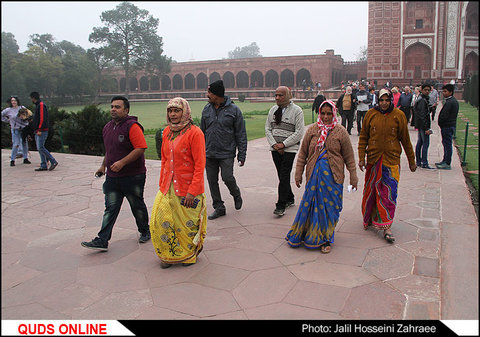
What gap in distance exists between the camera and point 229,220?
188 inches

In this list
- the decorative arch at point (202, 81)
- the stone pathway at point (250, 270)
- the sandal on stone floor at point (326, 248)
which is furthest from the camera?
the decorative arch at point (202, 81)

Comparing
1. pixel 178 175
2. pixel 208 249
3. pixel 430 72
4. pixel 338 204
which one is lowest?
pixel 208 249

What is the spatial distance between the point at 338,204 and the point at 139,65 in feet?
150

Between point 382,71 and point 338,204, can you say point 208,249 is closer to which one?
point 338,204

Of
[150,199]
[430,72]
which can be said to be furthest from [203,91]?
[150,199]

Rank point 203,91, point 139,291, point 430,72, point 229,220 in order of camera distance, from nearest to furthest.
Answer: point 139,291
point 229,220
point 430,72
point 203,91

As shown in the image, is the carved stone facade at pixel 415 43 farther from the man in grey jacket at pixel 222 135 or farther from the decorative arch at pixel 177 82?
the man in grey jacket at pixel 222 135

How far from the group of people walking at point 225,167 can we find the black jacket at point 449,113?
3483 millimetres

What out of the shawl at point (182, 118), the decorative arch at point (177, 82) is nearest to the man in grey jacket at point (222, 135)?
the shawl at point (182, 118)

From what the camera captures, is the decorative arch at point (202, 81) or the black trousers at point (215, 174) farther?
the decorative arch at point (202, 81)

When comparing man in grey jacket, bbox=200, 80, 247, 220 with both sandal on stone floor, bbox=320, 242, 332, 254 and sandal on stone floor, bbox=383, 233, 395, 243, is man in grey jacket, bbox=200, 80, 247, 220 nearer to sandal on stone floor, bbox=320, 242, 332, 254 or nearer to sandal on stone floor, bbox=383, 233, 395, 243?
sandal on stone floor, bbox=320, 242, 332, 254

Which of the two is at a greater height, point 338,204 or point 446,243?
point 338,204

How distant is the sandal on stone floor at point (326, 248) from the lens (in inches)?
147

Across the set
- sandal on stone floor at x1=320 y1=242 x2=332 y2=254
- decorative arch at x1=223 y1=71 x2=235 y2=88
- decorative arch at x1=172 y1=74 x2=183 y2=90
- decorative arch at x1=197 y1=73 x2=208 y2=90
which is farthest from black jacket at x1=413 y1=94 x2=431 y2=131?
decorative arch at x1=172 y1=74 x2=183 y2=90
